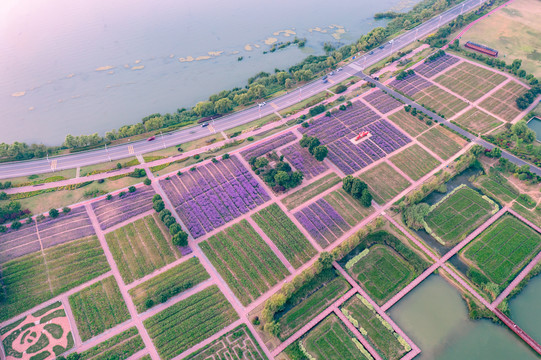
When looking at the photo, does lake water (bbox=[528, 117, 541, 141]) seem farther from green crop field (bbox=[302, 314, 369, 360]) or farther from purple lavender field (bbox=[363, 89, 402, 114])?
green crop field (bbox=[302, 314, 369, 360])

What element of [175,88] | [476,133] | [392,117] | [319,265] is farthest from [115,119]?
[476,133]

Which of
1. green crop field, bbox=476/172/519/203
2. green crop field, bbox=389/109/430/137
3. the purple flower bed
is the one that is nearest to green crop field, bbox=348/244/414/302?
green crop field, bbox=476/172/519/203

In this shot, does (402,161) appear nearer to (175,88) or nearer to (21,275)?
(175,88)

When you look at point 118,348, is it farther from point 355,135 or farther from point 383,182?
point 355,135

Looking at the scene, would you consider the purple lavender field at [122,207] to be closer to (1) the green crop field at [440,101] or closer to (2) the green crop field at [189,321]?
(2) the green crop field at [189,321]

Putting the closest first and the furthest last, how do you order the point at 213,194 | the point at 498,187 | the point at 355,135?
the point at 213,194
the point at 498,187
the point at 355,135

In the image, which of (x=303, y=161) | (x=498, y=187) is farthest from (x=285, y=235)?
(x=498, y=187)
